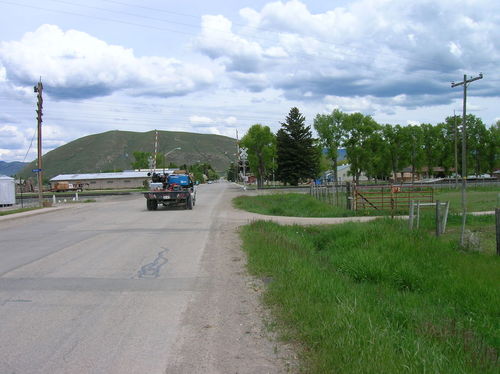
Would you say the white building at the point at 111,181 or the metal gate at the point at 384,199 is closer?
the metal gate at the point at 384,199

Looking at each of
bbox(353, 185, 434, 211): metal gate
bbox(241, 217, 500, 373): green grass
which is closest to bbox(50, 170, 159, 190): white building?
bbox(353, 185, 434, 211): metal gate

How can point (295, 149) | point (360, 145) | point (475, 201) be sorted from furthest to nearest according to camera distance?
1. point (360, 145)
2. point (295, 149)
3. point (475, 201)

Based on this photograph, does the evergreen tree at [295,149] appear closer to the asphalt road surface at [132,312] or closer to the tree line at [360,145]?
the tree line at [360,145]

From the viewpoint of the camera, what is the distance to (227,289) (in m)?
8.08

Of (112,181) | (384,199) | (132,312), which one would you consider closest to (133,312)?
(132,312)

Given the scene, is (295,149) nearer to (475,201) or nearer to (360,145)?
(360,145)

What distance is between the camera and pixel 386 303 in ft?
24.6

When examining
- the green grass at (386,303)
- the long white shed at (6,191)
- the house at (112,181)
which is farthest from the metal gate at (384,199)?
the house at (112,181)

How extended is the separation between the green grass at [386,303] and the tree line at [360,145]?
220 feet

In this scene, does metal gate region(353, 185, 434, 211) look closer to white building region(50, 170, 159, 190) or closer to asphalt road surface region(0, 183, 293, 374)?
asphalt road surface region(0, 183, 293, 374)

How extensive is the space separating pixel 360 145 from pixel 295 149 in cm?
1613

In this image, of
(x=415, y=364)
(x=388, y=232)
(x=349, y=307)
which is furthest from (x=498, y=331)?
(x=388, y=232)

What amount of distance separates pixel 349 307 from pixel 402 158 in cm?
9566

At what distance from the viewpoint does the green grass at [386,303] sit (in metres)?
4.69
